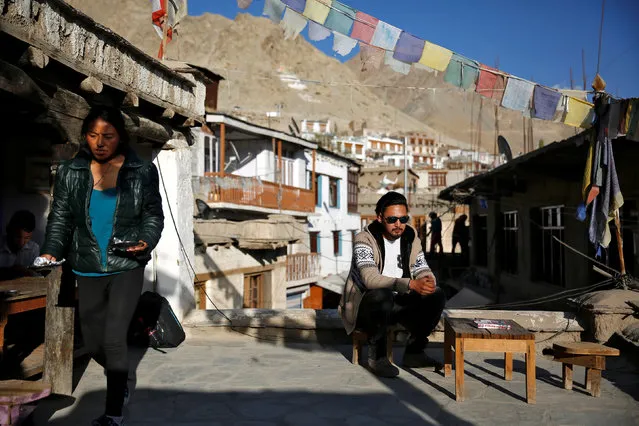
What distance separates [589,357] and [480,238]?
18.0 m

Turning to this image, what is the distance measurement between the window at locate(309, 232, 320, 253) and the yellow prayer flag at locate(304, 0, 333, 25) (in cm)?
2396

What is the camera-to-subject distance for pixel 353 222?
118ft

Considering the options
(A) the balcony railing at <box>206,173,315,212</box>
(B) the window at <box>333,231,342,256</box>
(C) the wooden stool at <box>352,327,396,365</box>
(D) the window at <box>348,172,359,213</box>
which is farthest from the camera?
(D) the window at <box>348,172,359,213</box>

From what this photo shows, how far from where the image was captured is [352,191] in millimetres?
36531

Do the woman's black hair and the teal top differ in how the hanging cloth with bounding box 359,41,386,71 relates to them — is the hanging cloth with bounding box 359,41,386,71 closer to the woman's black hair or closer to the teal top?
the woman's black hair

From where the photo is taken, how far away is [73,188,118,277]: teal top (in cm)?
325

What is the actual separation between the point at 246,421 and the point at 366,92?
164 m

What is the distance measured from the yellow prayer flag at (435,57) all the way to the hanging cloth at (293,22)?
4.58 ft

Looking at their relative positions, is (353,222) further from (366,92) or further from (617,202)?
(366,92)

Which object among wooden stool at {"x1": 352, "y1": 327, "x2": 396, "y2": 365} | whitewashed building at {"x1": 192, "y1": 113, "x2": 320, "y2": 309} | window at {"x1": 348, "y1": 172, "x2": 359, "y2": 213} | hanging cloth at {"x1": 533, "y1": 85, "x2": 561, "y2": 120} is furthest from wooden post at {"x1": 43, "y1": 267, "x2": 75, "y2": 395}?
window at {"x1": 348, "y1": 172, "x2": 359, "y2": 213}

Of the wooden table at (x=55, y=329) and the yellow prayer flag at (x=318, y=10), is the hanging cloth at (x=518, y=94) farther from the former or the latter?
the wooden table at (x=55, y=329)

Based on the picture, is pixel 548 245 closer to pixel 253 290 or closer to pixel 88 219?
pixel 253 290

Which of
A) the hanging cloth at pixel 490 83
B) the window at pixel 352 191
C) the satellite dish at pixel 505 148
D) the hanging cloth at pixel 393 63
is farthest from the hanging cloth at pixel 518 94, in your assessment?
the window at pixel 352 191

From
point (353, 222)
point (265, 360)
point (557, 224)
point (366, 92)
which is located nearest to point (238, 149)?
point (353, 222)
